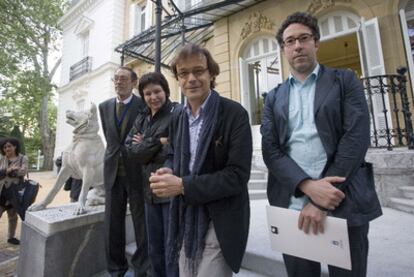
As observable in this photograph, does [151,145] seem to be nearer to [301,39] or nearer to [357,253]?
[301,39]

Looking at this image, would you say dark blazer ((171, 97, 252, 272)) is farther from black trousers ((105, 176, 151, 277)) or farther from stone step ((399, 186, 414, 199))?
stone step ((399, 186, 414, 199))

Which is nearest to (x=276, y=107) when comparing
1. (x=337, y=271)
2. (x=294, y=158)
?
(x=294, y=158)

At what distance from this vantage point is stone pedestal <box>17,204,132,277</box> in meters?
2.32

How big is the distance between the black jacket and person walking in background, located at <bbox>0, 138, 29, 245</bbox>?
3.20m

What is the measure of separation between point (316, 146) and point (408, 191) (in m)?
3.40

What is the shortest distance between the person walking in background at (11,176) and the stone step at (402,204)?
5792mm

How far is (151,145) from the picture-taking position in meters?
1.82

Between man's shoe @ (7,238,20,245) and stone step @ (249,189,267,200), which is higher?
stone step @ (249,189,267,200)

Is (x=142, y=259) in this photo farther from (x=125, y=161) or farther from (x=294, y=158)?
(x=294, y=158)

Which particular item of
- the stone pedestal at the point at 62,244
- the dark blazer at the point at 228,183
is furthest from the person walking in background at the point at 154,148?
the stone pedestal at the point at 62,244

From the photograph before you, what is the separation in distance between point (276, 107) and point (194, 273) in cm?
103

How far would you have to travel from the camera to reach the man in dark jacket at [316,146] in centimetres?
114

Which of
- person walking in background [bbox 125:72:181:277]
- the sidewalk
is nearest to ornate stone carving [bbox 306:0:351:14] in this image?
the sidewalk

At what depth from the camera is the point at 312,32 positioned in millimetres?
1353
